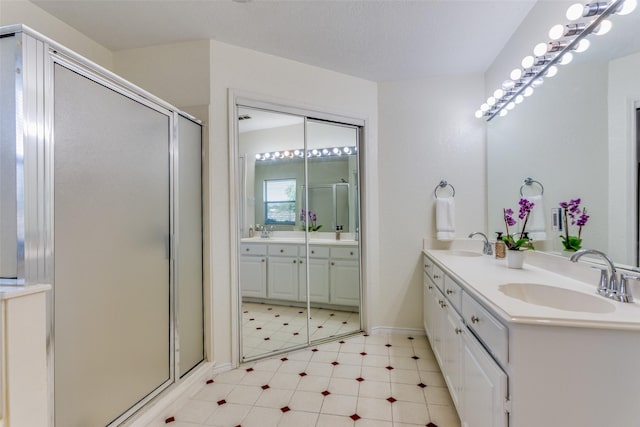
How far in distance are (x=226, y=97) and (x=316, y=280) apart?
2.00 meters

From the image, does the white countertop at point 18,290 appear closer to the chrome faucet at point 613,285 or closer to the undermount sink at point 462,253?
the chrome faucet at point 613,285

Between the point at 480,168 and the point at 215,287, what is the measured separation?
264 centimetres

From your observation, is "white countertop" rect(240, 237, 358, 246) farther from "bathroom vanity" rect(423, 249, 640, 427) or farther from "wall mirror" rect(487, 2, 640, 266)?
"bathroom vanity" rect(423, 249, 640, 427)

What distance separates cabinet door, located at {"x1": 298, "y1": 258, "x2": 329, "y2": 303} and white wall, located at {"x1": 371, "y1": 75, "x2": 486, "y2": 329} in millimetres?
579

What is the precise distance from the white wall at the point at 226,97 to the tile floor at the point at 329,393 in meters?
0.35

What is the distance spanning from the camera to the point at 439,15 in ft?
6.31

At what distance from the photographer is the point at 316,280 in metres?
3.06

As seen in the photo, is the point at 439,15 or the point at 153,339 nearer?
the point at 153,339

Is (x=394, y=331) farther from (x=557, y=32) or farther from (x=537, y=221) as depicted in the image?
(x=557, y=32)

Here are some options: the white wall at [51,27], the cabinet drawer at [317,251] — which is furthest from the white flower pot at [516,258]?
the white wall at [51,27]

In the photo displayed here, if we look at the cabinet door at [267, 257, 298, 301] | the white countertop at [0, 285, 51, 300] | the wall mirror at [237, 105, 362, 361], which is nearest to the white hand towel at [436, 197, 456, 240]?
the wall mirror at [237, 105, 362, 361]

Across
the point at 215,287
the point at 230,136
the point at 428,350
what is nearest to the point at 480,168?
the point at 428,350

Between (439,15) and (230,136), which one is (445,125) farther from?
(230,136)

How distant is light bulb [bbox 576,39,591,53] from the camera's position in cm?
143
